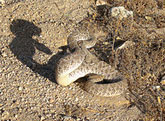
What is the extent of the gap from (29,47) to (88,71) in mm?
1539

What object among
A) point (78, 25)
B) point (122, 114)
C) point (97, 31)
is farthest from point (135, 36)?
point (122, 114)

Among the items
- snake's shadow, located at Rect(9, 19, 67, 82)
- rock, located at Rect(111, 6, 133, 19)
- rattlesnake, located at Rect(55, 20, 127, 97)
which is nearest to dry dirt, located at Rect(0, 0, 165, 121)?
snake's shadow, located at Rect(9, 19, 67, 82)

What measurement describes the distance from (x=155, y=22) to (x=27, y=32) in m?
3.79

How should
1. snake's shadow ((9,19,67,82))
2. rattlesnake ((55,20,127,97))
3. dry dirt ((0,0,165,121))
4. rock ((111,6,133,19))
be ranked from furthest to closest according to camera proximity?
rock ((111,6,133,19)) < snake's shadow ((9,19,67,82)) < rattlesnake ((55,20,127,97)) < dry dirt ((0,0,165,121))

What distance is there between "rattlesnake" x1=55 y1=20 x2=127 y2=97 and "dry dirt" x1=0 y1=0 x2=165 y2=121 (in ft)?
0.59

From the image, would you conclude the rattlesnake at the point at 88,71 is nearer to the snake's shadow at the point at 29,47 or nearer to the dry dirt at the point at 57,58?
the dry dirt at the point at 57,58

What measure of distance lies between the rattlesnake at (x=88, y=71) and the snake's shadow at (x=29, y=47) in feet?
1.29

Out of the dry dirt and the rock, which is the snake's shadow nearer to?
the dry dirt

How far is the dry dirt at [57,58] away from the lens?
5.07 metres

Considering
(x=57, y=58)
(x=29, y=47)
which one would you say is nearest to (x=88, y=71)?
(x=57, y=58)

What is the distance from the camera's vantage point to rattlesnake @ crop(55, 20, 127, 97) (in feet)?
17.5

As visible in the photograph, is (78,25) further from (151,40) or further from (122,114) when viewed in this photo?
(122,114)

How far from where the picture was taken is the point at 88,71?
20.4ft

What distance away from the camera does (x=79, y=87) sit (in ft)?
18.8
